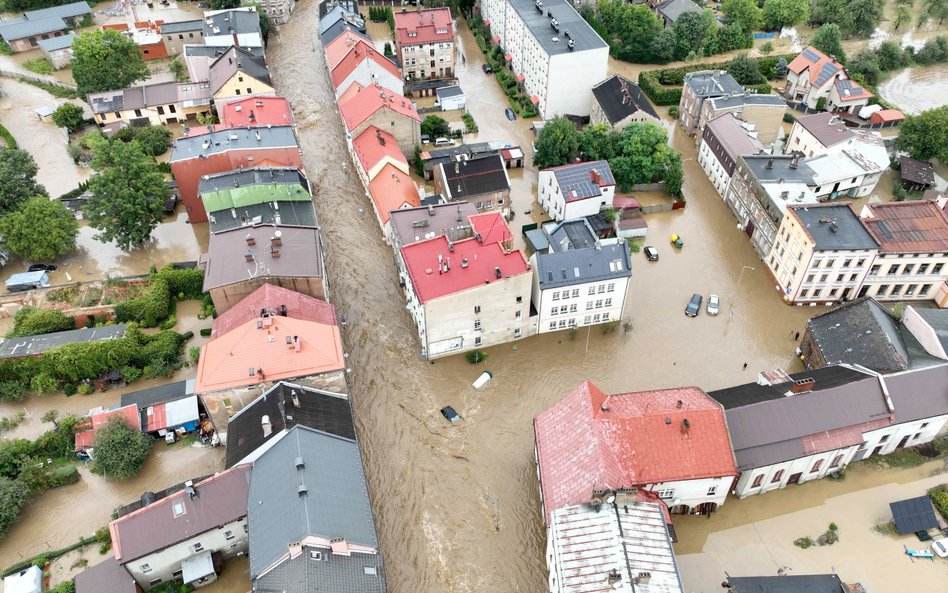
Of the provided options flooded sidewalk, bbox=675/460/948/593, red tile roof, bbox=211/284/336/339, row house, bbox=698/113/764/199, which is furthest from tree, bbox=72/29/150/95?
flooded sidewalk, bbox=675/460/948/593

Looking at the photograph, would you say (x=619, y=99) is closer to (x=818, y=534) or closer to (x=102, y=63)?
(x=818, y=534)

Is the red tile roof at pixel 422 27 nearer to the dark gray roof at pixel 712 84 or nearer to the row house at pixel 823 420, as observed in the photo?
the dark gray roof at pixel 712 84

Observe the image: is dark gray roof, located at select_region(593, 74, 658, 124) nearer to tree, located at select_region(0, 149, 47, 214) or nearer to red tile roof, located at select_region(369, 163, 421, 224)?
red tile roof, located at select_region(369, 163, 421, 224)

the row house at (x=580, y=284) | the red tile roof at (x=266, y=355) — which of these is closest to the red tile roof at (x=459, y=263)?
the row house at (x=580, y=284)

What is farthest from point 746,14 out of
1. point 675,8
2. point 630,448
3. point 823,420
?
point 630,448

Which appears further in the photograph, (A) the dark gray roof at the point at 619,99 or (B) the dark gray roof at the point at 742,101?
(B) the dark gray roof at the point at 742,101

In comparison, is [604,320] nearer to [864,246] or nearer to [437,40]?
[864,246]
